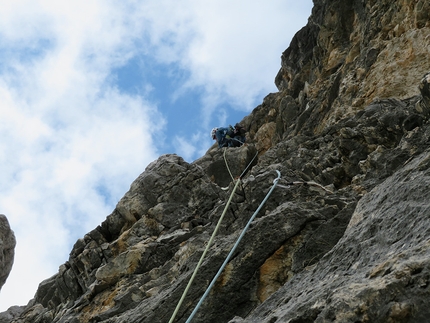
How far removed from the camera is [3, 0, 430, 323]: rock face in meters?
4.76

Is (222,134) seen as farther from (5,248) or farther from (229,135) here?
(5,248)

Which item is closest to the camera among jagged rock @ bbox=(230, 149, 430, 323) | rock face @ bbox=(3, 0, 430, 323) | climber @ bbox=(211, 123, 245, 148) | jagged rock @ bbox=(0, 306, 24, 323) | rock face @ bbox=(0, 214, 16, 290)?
jagged rock @ bbox=(230, 149, 430, 323)

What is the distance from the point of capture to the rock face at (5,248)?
2598 centimetres

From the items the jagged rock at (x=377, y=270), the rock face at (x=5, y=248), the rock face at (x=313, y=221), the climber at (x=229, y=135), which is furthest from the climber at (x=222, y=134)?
the jagged rock at (x=377, y=270)

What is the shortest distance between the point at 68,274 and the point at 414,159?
12.1 meters

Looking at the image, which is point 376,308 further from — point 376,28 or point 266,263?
point 376,28

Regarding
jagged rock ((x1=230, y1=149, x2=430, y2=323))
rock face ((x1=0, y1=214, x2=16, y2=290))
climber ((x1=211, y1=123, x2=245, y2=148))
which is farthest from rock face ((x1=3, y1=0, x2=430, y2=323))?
rock face ((x1=0, y1=214, x2=16, y2=290))

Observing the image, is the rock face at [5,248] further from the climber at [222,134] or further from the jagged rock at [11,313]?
the climber at [222,134]

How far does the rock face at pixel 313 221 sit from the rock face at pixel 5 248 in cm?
843

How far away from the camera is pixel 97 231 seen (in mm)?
16484

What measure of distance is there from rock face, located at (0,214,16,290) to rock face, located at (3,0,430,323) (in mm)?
8426

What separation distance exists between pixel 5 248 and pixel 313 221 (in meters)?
22.8

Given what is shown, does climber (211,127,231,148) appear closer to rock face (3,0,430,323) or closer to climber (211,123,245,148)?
climber (211,123,245,148)

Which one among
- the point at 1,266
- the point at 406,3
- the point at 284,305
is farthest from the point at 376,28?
the point at 1,266
